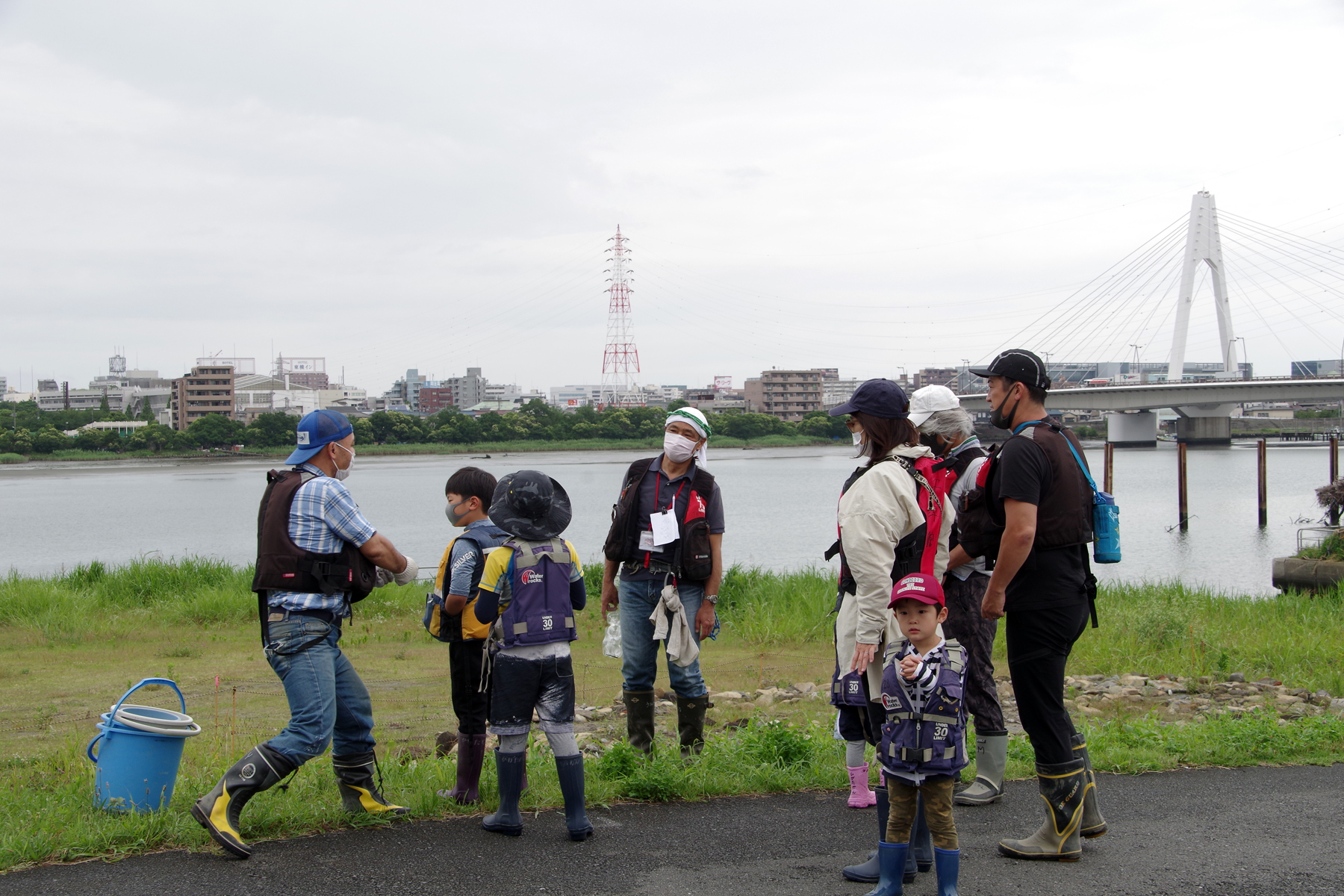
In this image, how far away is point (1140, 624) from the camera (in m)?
10.5

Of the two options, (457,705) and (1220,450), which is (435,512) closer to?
(457,705)

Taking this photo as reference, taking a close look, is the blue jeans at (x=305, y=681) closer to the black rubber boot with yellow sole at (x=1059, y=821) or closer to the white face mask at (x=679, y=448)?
the white face mask at (x=679, y=448)

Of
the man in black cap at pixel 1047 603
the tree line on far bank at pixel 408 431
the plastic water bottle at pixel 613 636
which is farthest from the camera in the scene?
the tree line on far bank at pixel 408 431

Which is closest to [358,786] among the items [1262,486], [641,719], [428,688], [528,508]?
[528,508]

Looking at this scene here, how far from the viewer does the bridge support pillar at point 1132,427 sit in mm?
71062

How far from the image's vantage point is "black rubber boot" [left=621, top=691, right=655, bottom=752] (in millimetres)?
5109

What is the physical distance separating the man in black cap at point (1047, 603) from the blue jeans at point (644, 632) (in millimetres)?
1654

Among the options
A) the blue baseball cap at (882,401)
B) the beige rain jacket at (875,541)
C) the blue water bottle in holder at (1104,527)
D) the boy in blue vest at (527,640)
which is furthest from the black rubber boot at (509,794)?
the blue water bottle in holder at (1104,527)

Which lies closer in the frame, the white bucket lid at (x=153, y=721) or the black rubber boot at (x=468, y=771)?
the white bucket lid at (x=153, y=721)

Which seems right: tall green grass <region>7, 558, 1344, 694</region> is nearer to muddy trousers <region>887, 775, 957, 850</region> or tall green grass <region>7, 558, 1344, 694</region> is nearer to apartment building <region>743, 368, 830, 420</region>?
muddy trousers <region>887, 775, 957, 850</region>

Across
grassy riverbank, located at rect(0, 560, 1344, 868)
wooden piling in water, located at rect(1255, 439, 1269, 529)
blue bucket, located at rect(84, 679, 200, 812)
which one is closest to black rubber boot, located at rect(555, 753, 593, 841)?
grassy riverbank, located at rect(0, 560, 1344, 868)

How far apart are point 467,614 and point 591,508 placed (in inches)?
1395

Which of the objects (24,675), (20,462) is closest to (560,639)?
(24,675)

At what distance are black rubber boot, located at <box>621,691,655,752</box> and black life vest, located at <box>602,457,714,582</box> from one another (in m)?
0.67
